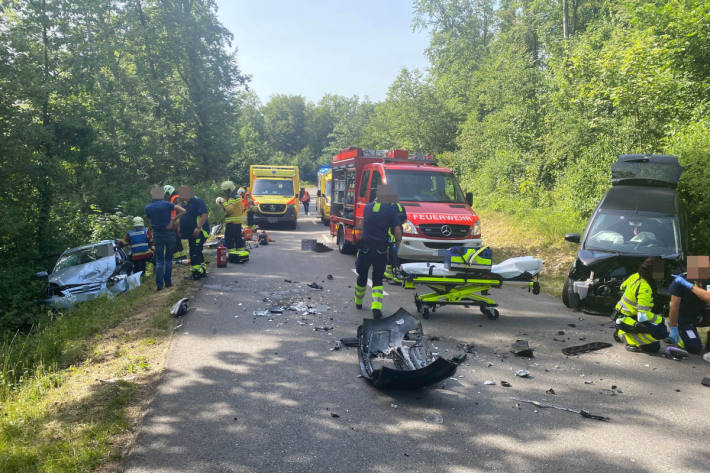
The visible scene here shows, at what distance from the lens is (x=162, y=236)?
969 cm

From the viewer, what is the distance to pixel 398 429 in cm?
415

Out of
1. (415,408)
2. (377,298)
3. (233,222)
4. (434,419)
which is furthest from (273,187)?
(434,419)

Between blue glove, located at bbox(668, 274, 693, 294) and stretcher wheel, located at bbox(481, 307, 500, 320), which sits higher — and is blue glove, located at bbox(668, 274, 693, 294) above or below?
above

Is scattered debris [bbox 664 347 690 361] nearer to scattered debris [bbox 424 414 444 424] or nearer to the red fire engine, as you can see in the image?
scattered debris [bbox 424 414 444 424]

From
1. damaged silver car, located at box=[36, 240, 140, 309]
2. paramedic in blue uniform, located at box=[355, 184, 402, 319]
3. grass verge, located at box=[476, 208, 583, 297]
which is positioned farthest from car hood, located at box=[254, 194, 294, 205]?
paramedic in blue uniform, located at box=[355, 184, 402, 319]

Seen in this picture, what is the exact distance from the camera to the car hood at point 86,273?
10062 millimetres

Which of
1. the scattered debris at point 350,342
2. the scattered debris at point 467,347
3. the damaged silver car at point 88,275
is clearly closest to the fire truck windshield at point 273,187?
the damaged silver car at point 88,275

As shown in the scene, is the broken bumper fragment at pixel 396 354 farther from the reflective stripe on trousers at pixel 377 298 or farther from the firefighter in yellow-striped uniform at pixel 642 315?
the firefighter in yellow-striped uniform at pixel 642 315

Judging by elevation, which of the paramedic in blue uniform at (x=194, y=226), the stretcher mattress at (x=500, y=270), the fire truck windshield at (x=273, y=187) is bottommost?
the stretcher mattress at (x=500, y=270)

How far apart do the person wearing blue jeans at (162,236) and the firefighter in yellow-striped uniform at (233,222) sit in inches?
99.8

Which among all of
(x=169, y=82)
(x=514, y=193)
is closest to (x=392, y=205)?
(x=514, y=193)

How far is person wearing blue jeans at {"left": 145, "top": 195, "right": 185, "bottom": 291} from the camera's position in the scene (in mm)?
9562

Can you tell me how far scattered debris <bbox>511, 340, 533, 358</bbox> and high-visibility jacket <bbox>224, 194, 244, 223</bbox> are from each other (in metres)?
7.98

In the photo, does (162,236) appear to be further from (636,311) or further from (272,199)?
(272,199)
